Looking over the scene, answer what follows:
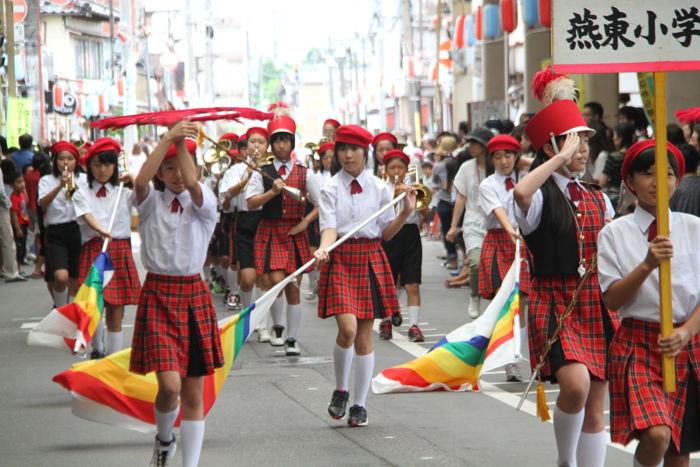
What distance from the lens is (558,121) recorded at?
6.11 meters

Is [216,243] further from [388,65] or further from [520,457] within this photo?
[388,65]

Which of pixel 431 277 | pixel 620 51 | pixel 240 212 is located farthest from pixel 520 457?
pixel 431 277

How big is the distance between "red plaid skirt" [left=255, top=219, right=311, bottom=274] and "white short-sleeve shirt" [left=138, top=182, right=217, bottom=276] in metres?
4.90

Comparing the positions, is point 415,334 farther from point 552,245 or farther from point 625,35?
point 625,35

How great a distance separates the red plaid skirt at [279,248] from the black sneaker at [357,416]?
12.2 ft

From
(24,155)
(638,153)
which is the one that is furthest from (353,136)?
(24,155)

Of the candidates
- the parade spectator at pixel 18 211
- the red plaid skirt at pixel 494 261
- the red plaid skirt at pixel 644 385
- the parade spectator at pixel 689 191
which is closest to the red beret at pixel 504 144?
the red plaid skirt at pixel 494 261

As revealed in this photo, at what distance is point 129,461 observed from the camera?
7254 mm

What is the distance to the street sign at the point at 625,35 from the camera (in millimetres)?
5090

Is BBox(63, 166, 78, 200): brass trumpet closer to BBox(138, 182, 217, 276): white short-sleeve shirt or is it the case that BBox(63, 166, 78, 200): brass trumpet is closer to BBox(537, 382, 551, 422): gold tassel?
BBox(138, 182, 217, 276): white short-sleeve shirt

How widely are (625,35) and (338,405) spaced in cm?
385

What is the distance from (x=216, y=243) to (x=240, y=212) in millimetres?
3244

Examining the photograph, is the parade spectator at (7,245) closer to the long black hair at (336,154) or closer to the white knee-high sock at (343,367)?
the long black hair at (336,154)

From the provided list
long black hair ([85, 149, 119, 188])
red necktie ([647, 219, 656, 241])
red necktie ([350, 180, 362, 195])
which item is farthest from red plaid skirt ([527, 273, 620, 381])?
long black hair ([85, 149, 119, 188])
